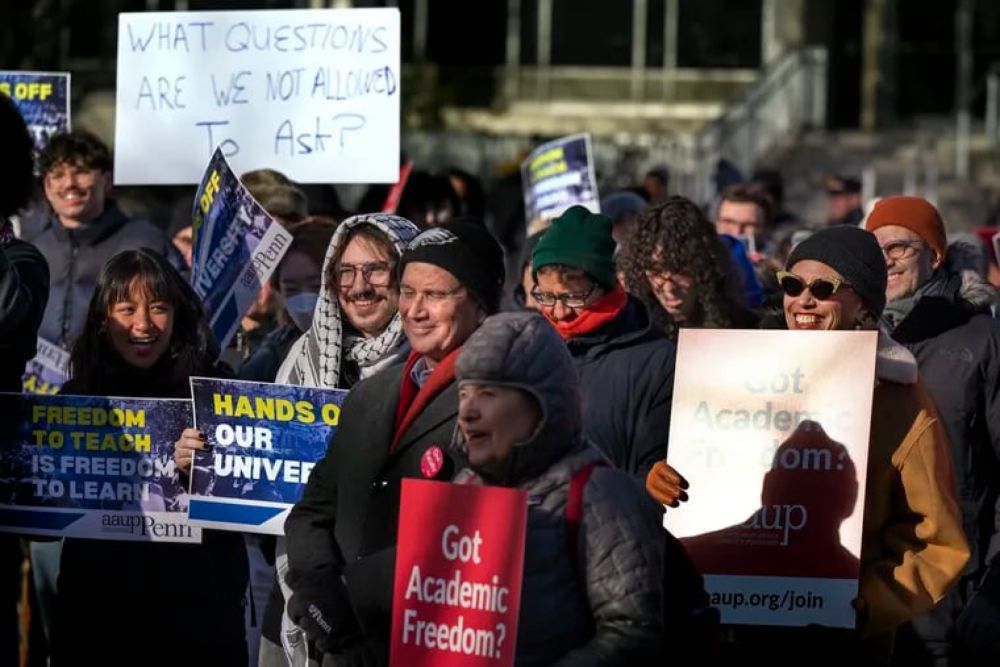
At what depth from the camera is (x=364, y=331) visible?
6535 mm

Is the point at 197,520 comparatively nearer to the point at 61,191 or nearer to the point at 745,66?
the point at 61,191

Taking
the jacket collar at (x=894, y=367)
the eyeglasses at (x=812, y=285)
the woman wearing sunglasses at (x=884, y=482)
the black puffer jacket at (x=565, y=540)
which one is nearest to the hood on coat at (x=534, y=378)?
the black puffer jacket at (x=565, y=540)

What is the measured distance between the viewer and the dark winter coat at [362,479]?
5.36 m

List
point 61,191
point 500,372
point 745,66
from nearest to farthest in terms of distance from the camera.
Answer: point 500,372 < point 61,191 < point 745,66

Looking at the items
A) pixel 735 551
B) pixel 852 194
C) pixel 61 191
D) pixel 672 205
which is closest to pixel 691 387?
A: pixel 735 551

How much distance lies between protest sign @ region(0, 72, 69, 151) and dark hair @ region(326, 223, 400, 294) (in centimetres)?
399

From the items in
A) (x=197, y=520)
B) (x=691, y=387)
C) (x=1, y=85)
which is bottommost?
(x=197, y=520)

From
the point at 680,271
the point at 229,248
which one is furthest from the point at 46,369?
the point at 680,271

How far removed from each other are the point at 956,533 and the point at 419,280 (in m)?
1.45

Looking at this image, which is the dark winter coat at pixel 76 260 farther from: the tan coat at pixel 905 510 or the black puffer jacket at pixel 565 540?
the black puffer jacket at pixel 565 540

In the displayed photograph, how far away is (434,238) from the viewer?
18.9 feet

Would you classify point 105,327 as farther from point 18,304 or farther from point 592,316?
point 592,316

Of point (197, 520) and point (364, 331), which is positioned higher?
point (364, 331)

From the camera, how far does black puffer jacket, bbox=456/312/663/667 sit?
15.1 feet
